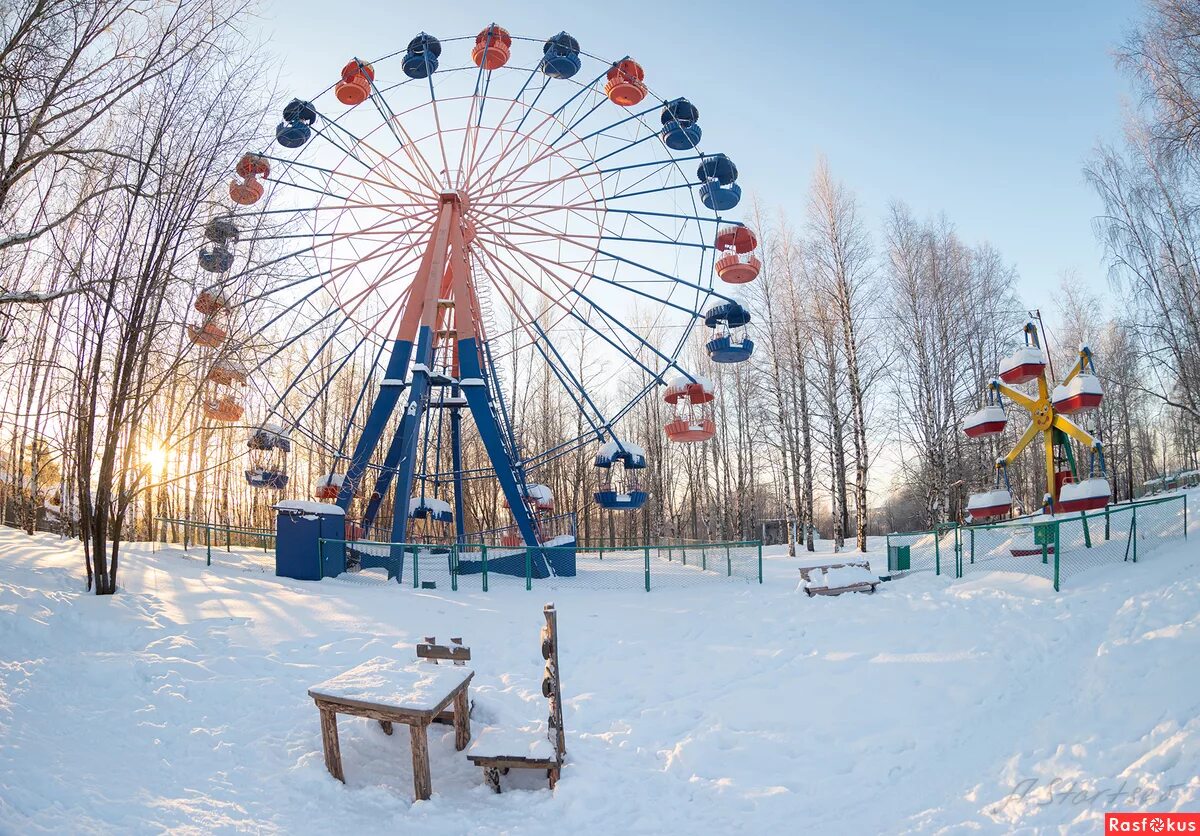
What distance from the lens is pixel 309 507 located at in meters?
14.6

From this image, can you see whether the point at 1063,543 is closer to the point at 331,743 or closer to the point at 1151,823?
the point at 1151,823

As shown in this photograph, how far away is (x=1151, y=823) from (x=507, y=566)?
38.8 feet

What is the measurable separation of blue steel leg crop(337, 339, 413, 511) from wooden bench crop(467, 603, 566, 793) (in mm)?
9751

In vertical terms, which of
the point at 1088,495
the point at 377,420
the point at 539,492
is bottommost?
the point at 1088,495

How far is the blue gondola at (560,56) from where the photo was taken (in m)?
17.8

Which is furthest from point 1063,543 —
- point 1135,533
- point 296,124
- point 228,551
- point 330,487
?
point 296,124

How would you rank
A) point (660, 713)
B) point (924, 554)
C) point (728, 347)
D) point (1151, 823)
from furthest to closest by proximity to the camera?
point (728, 347) < point (924, 554) < point (660, 713) < point (1151, 823)

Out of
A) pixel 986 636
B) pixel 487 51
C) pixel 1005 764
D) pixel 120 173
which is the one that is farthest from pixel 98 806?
pixel 487 51

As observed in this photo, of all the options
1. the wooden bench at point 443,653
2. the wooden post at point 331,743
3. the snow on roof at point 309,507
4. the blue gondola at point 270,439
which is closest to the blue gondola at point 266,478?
the blue gondola at point 270,439

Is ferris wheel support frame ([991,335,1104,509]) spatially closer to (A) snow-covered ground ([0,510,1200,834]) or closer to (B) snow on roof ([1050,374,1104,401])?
(B) snow on roof ([1050,374,1104,401])

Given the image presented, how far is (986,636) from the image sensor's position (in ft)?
29.6

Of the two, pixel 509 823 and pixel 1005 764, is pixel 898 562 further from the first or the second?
pixel 509 823

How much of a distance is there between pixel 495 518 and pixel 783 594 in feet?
81.8

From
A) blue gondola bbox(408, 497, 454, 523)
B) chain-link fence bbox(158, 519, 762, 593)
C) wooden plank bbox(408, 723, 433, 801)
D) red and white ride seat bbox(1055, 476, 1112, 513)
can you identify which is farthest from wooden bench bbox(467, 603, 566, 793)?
blue gondola bbox(408, 497, 454, 523)
